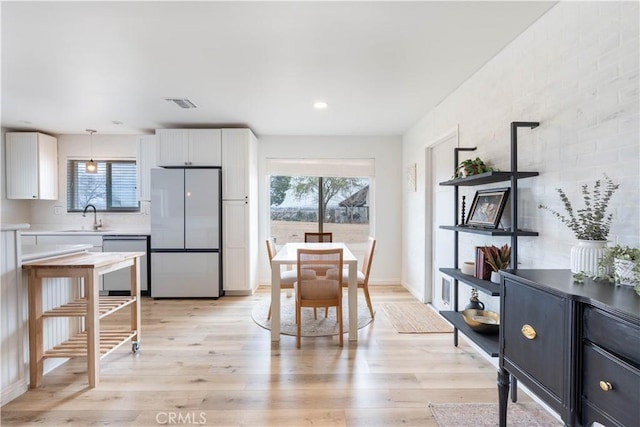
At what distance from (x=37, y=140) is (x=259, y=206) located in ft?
10.7

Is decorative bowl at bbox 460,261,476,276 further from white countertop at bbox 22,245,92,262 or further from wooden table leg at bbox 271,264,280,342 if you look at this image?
white countertop at bbox 22,245,92,262

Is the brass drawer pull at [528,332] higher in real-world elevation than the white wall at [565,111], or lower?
lower

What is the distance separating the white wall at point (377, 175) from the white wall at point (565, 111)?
2.28 meters

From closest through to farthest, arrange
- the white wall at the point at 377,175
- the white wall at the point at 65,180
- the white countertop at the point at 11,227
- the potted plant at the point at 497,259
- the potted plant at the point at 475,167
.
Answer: the white countertop at the point at 11,227
the potted plant at the point at 497,259
the potted plant at the point at 475,167
the white wall at the point at 65,180
the white wall at the point at 377,175

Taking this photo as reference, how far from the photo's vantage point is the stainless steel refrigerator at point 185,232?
4.04 metres

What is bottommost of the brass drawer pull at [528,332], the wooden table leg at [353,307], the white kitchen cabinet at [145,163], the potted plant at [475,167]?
the wooden table leg at [353,307]

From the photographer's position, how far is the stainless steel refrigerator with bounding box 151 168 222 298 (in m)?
4.04

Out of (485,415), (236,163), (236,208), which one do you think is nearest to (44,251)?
(236,208)

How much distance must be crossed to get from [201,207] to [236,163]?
76 cm

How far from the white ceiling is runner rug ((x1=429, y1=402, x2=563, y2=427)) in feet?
7.83

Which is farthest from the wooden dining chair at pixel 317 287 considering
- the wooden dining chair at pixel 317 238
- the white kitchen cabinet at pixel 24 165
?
the white kitchen cabinet at pixel 24 165

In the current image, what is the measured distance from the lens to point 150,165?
4449mm

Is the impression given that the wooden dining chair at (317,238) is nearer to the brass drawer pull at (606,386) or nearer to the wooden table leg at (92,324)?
the wooden table leg at (92,324)

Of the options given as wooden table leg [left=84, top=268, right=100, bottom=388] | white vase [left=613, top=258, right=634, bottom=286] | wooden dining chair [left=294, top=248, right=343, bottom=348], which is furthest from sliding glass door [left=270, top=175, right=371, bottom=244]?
white vase [left=613, top=258, right=634, bottom=286]
